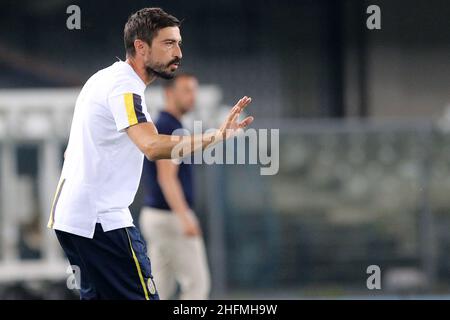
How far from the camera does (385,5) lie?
14.3 metres

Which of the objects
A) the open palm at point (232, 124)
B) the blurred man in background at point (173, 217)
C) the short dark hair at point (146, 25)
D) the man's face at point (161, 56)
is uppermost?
the short dark hair at point (146, 25)

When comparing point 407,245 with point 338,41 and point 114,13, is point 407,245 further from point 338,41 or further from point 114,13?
point 114,13

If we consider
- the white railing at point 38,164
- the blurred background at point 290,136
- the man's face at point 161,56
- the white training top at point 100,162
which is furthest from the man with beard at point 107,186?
the white railing at point 38,164

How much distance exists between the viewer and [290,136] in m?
13.8

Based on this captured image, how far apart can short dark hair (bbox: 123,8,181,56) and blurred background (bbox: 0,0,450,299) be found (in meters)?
7.31

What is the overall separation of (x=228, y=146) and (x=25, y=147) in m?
2.46

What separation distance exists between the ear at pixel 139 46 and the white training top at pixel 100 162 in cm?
16

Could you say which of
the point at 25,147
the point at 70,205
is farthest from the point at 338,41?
the point at 70,205

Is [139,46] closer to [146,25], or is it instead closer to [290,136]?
[146,25]

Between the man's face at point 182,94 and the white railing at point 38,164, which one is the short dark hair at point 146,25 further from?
the white railing at point 38,164

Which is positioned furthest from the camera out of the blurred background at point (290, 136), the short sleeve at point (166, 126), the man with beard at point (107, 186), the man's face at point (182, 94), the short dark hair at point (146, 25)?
the blurred background at point (290, 136)

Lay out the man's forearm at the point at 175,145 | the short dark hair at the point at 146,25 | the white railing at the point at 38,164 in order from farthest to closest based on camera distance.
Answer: the white railing at the point at 38,164, the short dark hair at the point at 146,25, the man's forearm at the point at 175,145

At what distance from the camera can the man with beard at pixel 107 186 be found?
17.9ft

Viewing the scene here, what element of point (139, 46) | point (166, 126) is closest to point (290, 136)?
point (166, 126)
